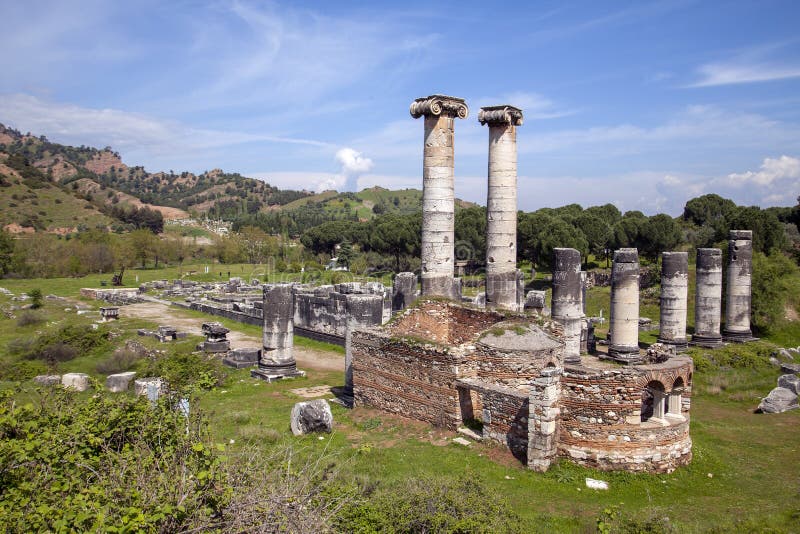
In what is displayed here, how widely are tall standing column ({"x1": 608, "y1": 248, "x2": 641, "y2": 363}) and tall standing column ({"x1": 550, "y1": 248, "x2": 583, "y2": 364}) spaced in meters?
3.41

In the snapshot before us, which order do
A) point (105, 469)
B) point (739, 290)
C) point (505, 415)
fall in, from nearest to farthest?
point (105, 469) < point (505, 415) < point (739, 290)

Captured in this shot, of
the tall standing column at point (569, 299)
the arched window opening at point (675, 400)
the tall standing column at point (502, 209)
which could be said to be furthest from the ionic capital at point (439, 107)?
the arched window opening at point (675, 400)

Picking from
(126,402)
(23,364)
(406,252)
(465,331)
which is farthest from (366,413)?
(406,252)

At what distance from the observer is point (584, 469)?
10.2m

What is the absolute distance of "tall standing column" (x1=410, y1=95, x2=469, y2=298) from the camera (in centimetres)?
1609

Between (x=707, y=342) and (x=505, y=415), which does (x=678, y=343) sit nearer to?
(x=707, y=342)

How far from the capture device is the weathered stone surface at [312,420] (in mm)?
12703

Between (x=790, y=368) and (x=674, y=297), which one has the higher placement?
(x=674, y=297)

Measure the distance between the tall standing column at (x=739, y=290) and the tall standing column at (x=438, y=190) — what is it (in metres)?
14.8

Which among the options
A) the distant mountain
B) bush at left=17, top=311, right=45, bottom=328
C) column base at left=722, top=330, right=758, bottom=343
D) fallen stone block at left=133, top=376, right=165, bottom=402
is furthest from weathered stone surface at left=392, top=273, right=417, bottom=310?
the distant mountain

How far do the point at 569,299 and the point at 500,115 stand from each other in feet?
20.5

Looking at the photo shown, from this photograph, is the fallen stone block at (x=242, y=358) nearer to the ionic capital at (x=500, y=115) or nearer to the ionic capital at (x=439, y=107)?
the ionic capital at (x=439, y=107)

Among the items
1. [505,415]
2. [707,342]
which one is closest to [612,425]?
[505,415]

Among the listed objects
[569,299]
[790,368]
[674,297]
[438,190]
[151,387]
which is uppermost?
[438,190]
